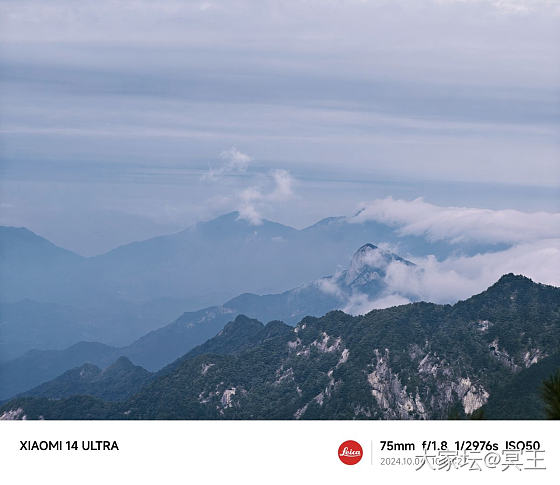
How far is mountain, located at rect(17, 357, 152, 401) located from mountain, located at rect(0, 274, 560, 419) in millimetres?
27959

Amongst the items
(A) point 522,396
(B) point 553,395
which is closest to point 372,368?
(A) point 522,396

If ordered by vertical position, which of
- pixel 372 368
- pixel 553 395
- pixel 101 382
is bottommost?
pixel 101 382

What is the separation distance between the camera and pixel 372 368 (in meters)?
68.2

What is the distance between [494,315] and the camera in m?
69.8

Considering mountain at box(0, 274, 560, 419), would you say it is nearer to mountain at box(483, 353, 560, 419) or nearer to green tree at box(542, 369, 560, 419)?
mountain at box(483, 353, 560, 419)
